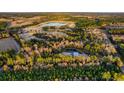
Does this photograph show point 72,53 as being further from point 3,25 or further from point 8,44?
point 3,25

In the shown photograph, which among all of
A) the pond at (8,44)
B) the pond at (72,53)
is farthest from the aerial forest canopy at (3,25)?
the pond at (72,53)

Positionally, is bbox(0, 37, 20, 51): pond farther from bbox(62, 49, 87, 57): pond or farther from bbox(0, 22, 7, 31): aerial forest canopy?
bbox(62, 49, 87, 57): pond

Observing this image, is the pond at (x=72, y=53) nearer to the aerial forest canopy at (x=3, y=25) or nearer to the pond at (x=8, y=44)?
the pond at (x=8, y=44)

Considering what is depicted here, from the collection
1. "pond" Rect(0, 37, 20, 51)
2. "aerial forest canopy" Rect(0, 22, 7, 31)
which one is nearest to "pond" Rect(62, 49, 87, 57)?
"pond" Rect(0, 37, 20, 51)

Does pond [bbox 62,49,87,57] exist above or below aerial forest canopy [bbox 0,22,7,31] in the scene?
below

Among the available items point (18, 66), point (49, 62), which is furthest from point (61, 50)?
point (18, 66)

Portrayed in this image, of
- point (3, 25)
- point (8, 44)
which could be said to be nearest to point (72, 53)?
point (8, 44)
